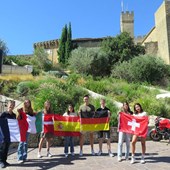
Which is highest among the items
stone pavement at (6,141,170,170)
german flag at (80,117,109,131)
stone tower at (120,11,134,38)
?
stone tower at (120,11,134,38)

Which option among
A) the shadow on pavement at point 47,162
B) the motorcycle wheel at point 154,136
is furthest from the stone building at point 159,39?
the shadow on pavement at point 47,162

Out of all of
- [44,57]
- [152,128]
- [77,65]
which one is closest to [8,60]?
[44,57]

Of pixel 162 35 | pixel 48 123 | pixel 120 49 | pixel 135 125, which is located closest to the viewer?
pixel 135 125

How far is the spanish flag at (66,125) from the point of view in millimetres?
10883

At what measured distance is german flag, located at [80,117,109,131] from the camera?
35.9ft

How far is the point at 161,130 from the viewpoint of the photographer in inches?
564

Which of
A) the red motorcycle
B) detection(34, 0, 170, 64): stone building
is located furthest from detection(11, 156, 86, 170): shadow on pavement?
detection(34, 0, 170, 64): stone building

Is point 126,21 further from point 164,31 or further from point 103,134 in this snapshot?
point 103,134

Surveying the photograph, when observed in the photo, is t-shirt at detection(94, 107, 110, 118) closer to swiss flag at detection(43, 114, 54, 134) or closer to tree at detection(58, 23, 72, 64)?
swiss flag at detection(43, 114, 54, 134)

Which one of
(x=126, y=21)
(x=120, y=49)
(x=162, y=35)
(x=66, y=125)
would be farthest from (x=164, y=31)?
(x=66, y=125)

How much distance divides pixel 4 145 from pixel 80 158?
2364 mm

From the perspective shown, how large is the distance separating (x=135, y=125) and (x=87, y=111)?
1.73 m

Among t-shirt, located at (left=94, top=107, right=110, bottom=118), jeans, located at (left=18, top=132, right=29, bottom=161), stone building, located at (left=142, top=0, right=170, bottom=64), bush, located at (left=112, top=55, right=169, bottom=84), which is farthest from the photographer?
stone building, located at (left=142, top=0, right=170, bottom=64)

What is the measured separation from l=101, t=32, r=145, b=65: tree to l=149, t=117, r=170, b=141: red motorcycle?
78.2 ft
